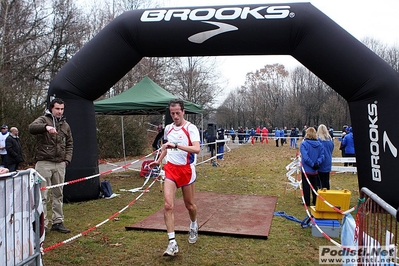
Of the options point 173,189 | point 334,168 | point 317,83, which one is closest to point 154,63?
point 334,168

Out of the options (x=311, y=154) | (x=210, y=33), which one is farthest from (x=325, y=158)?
(x=210, y=33)

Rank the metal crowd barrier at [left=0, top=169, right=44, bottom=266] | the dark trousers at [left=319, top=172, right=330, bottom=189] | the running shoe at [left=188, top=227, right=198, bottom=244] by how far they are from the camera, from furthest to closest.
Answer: the dark trousers at [left=319, top=172, right=330, bottom=189], the running shoe at [left=188, top=227, right=198, bottom=244], the metal crowd barrier at [left=0, top=169, right=44, bottom=266]

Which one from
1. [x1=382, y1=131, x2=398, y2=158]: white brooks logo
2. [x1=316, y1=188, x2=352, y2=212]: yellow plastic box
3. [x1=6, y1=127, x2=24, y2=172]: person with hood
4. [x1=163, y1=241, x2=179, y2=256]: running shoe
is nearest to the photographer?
[x1=163, y1=241, x2=179, y2=256]: running shoe

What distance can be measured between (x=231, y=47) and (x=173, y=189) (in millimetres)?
3717

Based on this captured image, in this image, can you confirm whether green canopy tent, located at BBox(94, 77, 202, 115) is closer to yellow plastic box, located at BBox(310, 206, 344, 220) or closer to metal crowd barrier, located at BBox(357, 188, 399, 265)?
yellow plastic box, located at BBox(310, 206, 344, 220)

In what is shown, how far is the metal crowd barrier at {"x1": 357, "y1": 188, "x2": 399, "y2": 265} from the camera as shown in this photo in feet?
9.19

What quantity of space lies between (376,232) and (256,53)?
5063mm

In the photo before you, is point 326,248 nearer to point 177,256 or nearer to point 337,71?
point 177,256

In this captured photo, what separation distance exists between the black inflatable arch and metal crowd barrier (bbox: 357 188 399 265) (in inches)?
136

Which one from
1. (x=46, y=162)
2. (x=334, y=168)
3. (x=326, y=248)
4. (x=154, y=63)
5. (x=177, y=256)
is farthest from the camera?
(x=154, y=63)

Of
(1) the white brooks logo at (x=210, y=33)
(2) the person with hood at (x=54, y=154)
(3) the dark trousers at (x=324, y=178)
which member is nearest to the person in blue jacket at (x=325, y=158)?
(3) the dark trousers at (x=324, y=178)

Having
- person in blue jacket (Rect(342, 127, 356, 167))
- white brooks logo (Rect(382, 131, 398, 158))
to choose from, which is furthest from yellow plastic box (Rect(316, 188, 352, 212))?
person in blue jacket (Rect(342, 127, 356, 167))

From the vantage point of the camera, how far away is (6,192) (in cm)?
313

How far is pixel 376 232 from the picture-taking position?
3.26 meters
